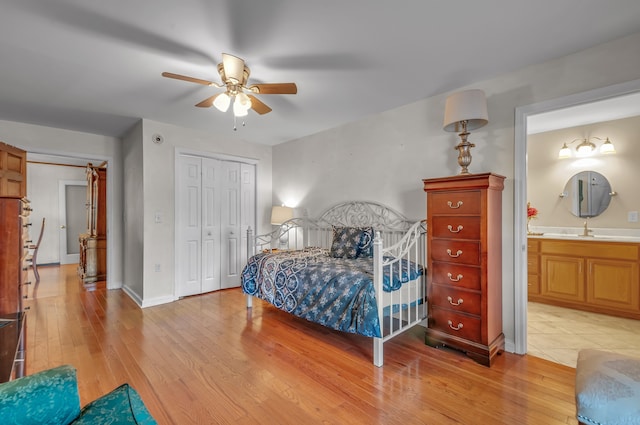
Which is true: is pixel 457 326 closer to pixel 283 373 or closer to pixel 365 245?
pixel 365 245

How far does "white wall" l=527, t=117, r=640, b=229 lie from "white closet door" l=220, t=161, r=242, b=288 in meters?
4.41

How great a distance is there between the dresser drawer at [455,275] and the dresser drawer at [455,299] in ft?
0.15

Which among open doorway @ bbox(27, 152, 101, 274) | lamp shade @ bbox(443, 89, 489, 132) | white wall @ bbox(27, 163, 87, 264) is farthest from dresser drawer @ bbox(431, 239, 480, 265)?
white wall @ bbox(27, 163, 87, 264)

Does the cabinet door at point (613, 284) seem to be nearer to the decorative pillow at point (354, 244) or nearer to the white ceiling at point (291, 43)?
the white ceiling at point (291, 43)

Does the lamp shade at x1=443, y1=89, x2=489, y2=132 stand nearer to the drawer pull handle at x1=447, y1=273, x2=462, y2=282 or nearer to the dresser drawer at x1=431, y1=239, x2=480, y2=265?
the dresser drawer at x1=431, y1=239, x2=480, y2=265

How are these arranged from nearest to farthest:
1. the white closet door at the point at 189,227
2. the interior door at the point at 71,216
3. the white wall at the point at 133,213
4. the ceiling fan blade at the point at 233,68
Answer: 1. the ceiling fan blade at the point at 233,68
2. the white wall at the point at 133,213
3. the white closet door at the point at 189,227
4. the interior door at the point at 71,216

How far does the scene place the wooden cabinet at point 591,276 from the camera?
3.08 meters

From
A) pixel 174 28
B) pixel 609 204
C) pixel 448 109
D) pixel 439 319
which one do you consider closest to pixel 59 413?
pixel 174 28

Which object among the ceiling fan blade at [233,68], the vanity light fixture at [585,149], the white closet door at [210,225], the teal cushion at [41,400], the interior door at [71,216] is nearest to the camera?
the teal cushion at [41,400]

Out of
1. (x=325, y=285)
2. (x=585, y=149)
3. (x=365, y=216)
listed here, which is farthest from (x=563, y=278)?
(x=325, y=285)

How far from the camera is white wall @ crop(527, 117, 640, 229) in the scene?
3.40 meters

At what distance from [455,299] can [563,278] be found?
2.14m

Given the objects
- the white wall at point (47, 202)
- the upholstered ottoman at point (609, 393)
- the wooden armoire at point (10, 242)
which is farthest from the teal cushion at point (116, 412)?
the white wall at point (47, 202)

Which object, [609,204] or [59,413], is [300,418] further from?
[609,204]
